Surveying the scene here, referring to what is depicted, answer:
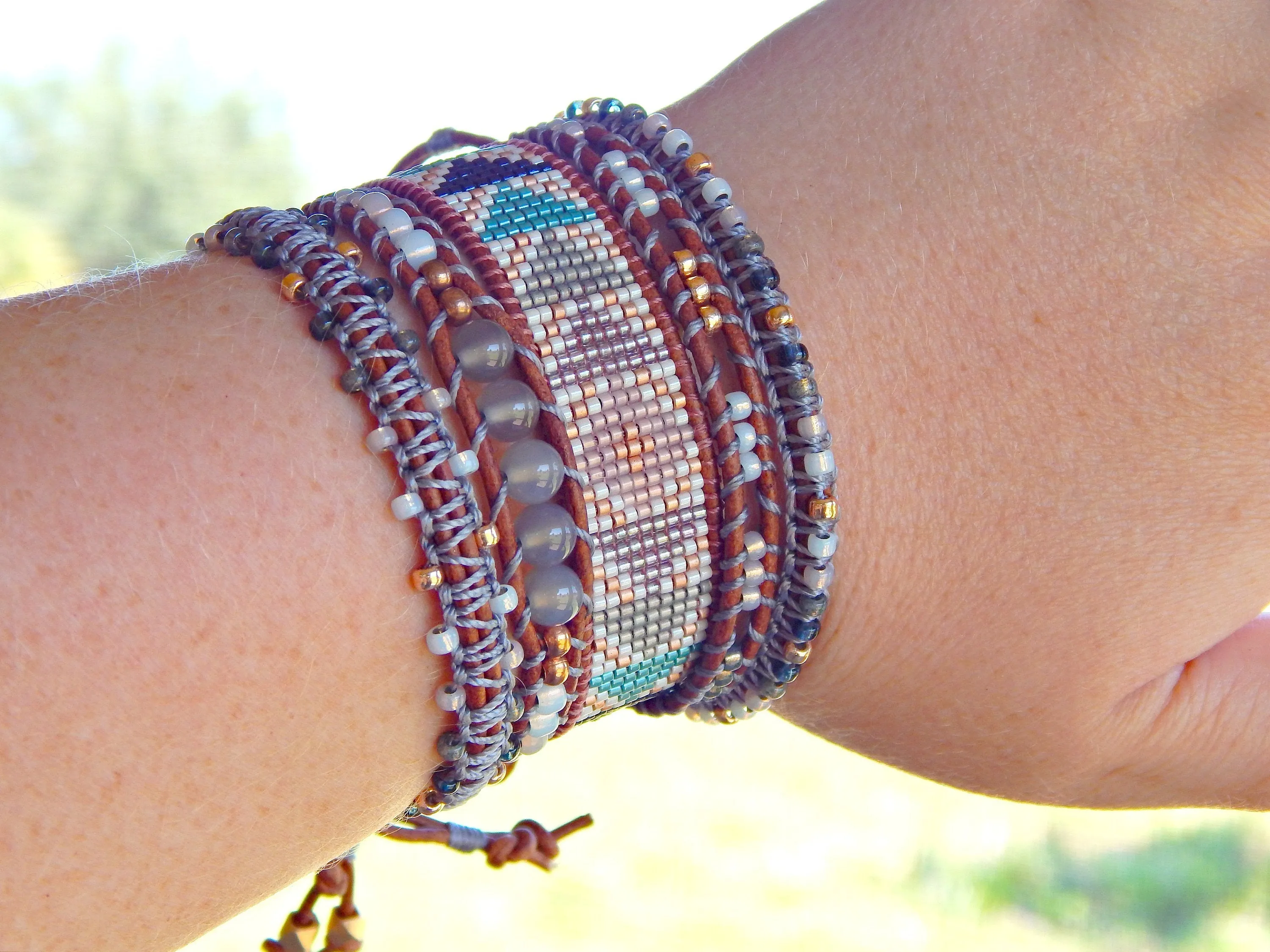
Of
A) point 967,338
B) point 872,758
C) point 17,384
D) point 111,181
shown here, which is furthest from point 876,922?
point 111,181

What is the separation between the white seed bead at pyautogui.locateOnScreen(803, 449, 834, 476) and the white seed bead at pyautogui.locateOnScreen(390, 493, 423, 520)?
30cm

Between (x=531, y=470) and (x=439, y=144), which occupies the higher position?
(x=439, y=144)

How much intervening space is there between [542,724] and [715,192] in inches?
17.2

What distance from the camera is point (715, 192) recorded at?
925mm

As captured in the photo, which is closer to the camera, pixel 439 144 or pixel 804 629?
pixel 804 629

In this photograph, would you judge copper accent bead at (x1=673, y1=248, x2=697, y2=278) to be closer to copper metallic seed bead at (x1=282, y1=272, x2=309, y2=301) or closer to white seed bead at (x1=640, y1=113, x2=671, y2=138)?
white seed bead at (x1=640, y1=113, x2=671, y2=138)

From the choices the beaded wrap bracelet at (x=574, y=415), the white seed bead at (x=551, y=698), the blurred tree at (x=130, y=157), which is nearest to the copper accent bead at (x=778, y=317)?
the beaded wrap bracelet at (x=574, y=415)

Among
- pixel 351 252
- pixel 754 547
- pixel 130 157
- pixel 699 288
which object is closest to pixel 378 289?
pixel 351 252

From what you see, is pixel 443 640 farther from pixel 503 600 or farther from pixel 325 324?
pixel 325 324

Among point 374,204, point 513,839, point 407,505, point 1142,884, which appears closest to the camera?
point 407,505

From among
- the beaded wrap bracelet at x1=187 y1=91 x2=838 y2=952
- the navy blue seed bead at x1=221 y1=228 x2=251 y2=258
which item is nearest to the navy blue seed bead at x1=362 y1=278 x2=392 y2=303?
the beaded wrap bracelet at x1=187 y1=91 x2=838 y2=952

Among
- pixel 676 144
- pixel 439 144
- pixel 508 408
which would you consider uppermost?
pixel 439 144

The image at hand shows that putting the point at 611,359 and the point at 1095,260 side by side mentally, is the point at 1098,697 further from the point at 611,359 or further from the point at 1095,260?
the point at 611,359

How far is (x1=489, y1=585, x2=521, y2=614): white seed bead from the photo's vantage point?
0.81 meters
